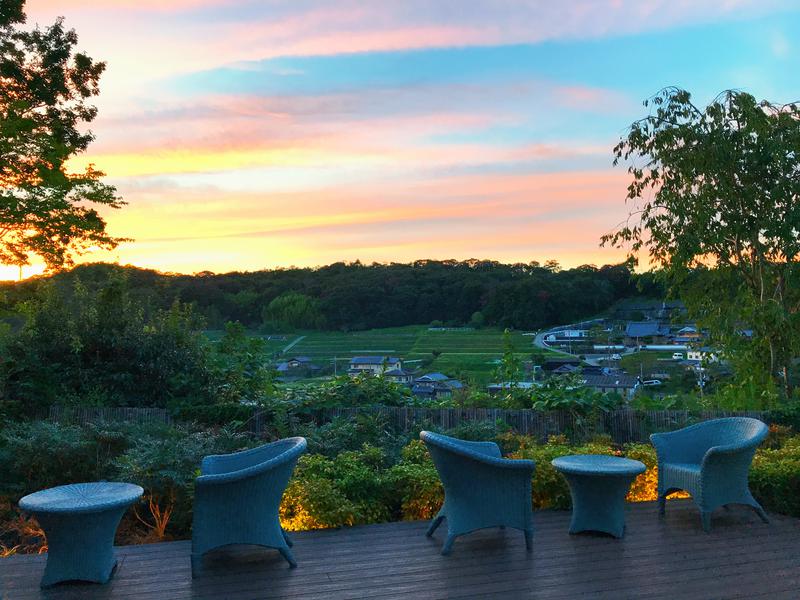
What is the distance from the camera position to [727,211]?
1088 centimetres

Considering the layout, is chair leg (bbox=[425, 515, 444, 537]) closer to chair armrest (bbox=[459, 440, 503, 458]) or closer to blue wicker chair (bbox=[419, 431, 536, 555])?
blue wicker chair (bbox=[419, 431, 536, 555])

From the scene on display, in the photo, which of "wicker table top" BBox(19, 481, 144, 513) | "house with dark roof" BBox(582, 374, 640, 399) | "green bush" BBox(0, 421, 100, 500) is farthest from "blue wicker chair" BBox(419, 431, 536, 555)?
"house with dark roof" BBox(582, 374, 640, 399)

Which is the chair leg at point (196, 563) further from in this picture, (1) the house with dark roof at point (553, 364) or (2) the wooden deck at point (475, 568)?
(1) the house with dark roof at point (553, 364)

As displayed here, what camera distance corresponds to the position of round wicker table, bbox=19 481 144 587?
4.00 metres

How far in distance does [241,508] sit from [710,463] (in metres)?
3.43

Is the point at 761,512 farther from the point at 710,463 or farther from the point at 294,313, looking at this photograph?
the point at 294,313

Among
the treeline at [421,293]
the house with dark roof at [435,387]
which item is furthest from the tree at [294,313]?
the house with dark roof at [435,387]

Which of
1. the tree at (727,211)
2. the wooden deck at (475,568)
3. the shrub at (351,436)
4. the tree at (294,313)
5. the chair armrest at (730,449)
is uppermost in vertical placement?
the tree at (727,211)

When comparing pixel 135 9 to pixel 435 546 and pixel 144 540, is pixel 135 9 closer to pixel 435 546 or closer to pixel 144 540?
pixel 144 540

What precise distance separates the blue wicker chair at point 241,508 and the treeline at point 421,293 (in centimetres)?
768

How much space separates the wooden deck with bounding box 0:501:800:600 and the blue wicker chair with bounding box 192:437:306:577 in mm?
179

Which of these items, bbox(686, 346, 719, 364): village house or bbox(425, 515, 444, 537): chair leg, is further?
bbox(686, 346, 719, 364): village house

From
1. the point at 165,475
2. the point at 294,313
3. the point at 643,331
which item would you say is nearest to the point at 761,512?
the point at 165,475

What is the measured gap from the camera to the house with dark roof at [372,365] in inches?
372
